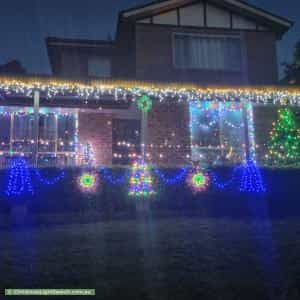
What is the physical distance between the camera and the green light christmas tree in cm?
1252

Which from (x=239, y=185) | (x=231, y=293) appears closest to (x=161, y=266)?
(x=231, y=293)

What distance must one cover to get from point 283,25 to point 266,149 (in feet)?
20.0

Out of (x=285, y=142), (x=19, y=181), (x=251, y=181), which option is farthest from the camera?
(x=285, y=142)

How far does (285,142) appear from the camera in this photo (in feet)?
42.4

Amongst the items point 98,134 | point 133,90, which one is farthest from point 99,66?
point 133,90

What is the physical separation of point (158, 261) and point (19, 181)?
5.77m

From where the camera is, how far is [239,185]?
10.2 m

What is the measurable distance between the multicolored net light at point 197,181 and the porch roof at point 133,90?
264 cm

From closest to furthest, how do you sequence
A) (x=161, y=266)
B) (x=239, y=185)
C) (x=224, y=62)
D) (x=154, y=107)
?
(x=161, y=266), (x=239, y=185), (x=154, y=107), (x=224, y=62)

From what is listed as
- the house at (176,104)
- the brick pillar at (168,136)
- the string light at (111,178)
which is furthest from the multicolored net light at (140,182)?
the brick pillar at (168,136)

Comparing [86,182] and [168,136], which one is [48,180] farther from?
[168,136]

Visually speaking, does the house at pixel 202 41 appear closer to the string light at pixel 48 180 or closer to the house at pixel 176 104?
the house at pixel 176 104

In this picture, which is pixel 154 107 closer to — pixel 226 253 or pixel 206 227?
pixel 206 227

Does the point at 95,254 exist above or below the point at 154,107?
below
